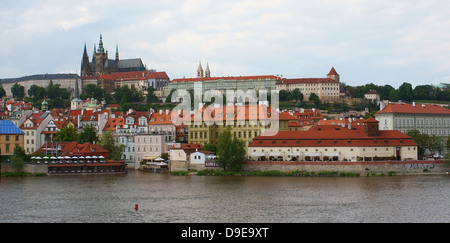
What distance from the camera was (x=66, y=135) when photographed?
64.5 meters

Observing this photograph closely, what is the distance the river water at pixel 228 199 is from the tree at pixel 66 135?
Result: 1559 centimetres

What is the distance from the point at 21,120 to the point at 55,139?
9.10m

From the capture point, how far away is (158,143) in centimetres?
6019

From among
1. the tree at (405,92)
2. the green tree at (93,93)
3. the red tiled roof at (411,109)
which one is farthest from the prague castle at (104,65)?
the red tiled roof at (411,109)

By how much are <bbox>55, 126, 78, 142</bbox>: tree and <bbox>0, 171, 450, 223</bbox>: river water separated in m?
15.6

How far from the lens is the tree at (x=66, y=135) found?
6438cm

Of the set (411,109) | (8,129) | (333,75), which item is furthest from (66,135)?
(333,75)

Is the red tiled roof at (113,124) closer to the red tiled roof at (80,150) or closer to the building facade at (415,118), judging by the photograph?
the red tiled roof at (80,150)

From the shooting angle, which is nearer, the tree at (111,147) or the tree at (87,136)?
the tree at (111,147)

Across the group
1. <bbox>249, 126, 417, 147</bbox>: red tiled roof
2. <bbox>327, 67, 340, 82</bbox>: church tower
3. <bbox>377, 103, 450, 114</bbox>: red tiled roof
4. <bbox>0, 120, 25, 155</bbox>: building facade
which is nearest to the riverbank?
<bbox>249, 126, 417, 147</bbox>: red tiled roof

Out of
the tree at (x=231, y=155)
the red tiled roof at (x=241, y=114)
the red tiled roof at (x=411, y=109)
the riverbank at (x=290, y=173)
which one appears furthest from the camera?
the red tiled roof at (x=411, y=109)

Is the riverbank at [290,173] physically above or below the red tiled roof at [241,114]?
below
